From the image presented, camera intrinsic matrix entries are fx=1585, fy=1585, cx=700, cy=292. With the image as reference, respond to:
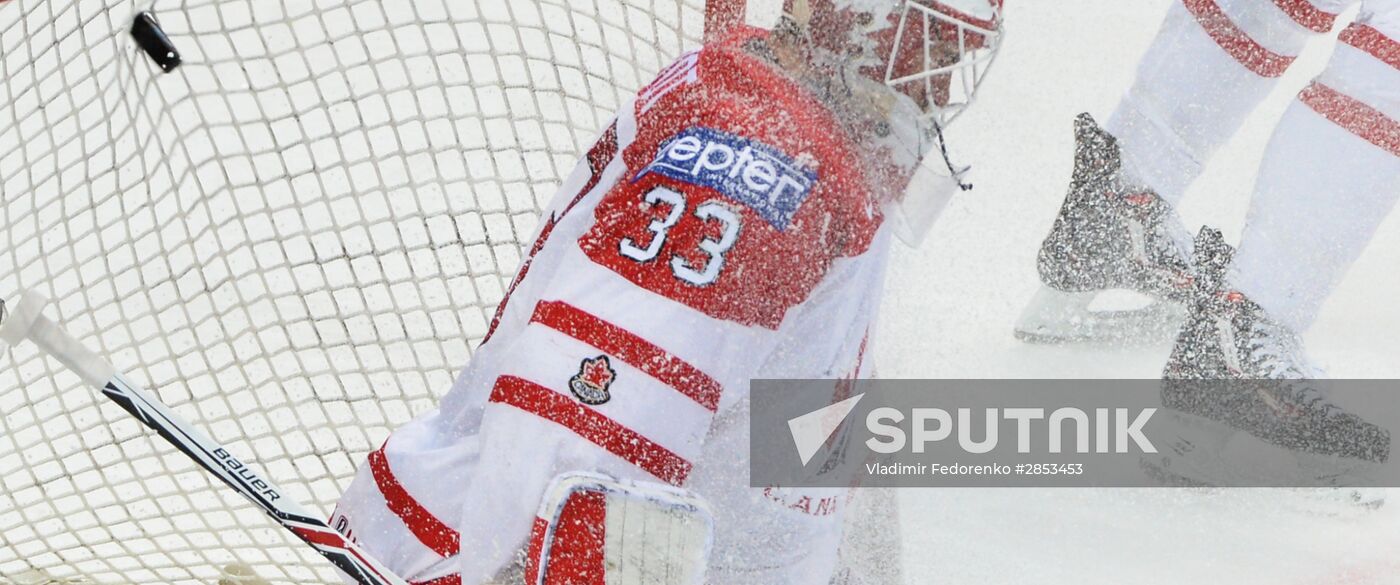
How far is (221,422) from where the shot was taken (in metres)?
2.34

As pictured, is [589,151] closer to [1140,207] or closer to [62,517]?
[62,517]

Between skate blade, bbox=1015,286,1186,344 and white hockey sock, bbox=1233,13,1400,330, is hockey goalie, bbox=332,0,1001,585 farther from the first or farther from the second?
skate blade, bbox=1015,286,1186,344

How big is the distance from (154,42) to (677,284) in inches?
40.1

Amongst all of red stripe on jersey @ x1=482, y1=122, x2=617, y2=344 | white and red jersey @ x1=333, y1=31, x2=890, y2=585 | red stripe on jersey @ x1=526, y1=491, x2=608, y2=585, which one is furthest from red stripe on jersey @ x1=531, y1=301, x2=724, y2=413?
red stripe on jersey @ x1=482, y1=122, x2=617, y2=344

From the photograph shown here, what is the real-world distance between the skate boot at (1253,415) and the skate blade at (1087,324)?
243mm

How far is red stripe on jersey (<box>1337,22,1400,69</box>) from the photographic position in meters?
2.23

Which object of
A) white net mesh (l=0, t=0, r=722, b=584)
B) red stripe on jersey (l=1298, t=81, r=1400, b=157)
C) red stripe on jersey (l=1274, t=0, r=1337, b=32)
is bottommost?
white net mesh (l=0, t=0, r=722, b=584)

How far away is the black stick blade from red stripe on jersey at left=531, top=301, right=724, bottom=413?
0.93m

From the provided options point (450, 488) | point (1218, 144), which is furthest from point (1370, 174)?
point (450, 488)

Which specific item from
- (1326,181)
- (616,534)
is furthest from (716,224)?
(1326,181)

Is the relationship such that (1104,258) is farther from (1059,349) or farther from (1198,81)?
(1198,81)

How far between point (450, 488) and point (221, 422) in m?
0.84

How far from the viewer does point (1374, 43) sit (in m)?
2.24

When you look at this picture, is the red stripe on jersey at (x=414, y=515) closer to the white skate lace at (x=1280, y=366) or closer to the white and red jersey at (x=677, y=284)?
the white and red jersey at (x=677, y=284)
